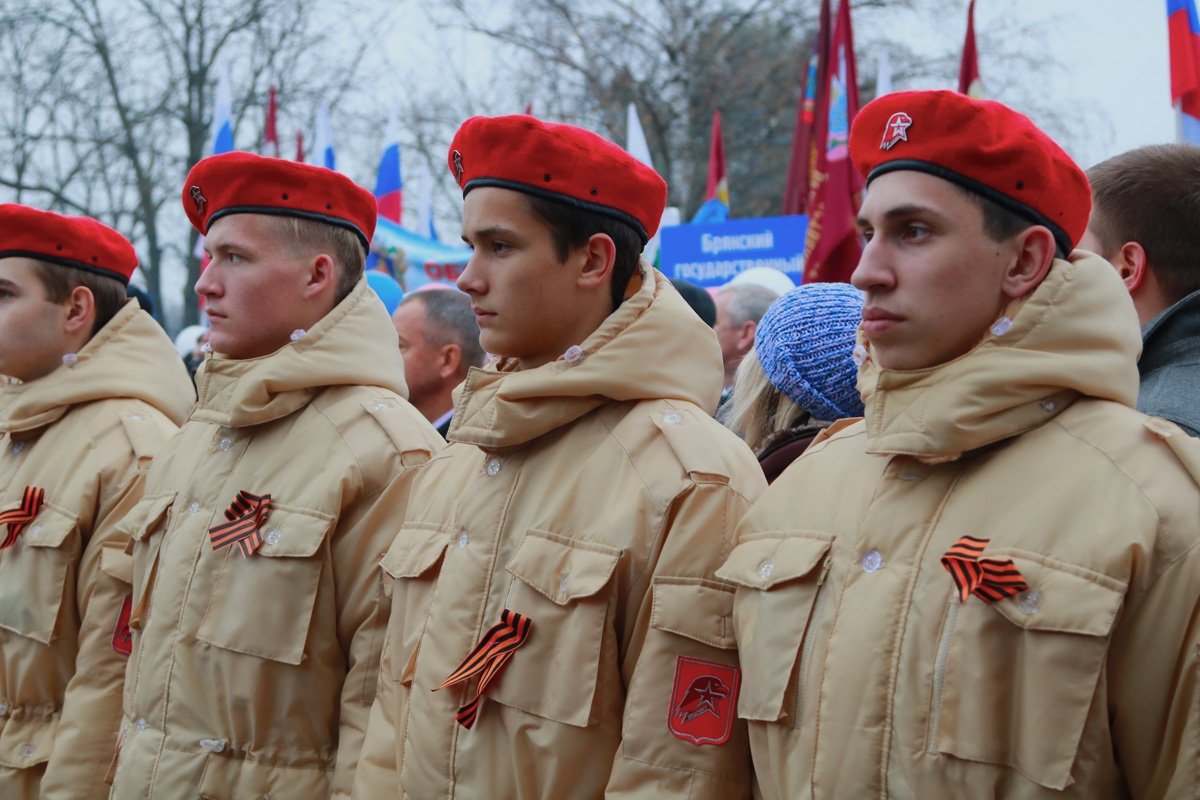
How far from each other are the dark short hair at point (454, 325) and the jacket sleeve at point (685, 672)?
280 centimetres

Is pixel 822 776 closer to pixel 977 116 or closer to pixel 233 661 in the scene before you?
pixel 977 116

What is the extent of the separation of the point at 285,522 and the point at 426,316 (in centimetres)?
209

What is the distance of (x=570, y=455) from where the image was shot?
2.96 meters

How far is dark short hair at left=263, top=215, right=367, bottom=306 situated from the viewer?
390 centimetres

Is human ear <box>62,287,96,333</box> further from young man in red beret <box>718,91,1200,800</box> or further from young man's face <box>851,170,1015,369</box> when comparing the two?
young man's face <box>851,170,1015,369</box>

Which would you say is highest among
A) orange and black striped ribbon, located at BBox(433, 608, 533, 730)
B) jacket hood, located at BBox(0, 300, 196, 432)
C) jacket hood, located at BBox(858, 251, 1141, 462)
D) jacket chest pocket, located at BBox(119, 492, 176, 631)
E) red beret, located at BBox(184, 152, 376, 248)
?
red beret, located at BBox(184, 152, 376, 248)

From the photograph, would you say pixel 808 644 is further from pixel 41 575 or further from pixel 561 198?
pixel 41 575

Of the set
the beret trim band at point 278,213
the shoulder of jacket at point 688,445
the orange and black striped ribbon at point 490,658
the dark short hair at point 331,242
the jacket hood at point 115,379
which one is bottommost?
the orange and black striped ribbon at point 490,658

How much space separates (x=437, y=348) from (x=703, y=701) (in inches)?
121

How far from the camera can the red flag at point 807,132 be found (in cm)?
1023

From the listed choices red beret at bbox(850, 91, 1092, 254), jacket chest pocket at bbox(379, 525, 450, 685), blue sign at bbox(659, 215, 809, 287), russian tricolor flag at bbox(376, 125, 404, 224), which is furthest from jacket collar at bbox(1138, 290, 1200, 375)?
russian tricolor flag at bbox(376, 125, 404, 224)

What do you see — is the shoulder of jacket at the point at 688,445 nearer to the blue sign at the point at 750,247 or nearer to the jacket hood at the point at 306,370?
the jacket hood at the point at 306,370

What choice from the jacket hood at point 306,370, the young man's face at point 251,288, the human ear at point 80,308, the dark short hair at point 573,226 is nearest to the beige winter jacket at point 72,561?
the human ear at point 80,308

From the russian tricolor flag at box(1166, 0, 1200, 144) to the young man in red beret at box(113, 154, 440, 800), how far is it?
155 inches
